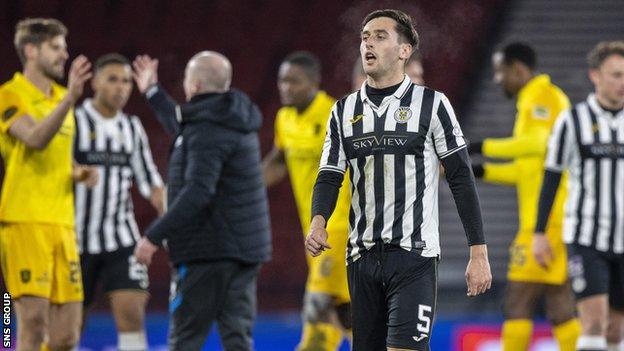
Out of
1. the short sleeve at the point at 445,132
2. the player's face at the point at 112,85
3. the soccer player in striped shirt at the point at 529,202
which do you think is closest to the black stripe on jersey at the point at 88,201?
the player's face at the point at 112,85

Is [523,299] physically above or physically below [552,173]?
below

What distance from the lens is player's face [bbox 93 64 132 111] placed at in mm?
7730

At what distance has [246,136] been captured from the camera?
19.9 feet

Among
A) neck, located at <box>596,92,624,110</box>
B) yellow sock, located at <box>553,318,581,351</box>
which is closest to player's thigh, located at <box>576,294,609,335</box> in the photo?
yellow sock, located at <box>553,318,581,351</box>

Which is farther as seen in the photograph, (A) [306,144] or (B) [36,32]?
(A) [306,144]

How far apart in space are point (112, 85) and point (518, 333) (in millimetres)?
3200

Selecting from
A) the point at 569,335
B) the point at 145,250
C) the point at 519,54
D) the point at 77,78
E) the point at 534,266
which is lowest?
the point at 569,335

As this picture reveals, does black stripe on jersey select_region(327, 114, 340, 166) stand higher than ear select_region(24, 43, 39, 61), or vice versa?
ear select_region(24, 43, 39, 61)

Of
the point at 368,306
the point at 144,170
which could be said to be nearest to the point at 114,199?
the point at 144,170

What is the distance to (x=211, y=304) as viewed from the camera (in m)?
5.87

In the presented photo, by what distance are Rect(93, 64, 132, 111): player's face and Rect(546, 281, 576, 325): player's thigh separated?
317 cm

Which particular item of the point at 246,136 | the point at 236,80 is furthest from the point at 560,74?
the point at 246,136

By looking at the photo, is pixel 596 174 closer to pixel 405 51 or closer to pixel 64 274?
pixel 405 51

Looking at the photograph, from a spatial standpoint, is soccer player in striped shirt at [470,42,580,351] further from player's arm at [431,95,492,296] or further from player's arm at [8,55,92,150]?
player's arm at [431,95,492,296]
